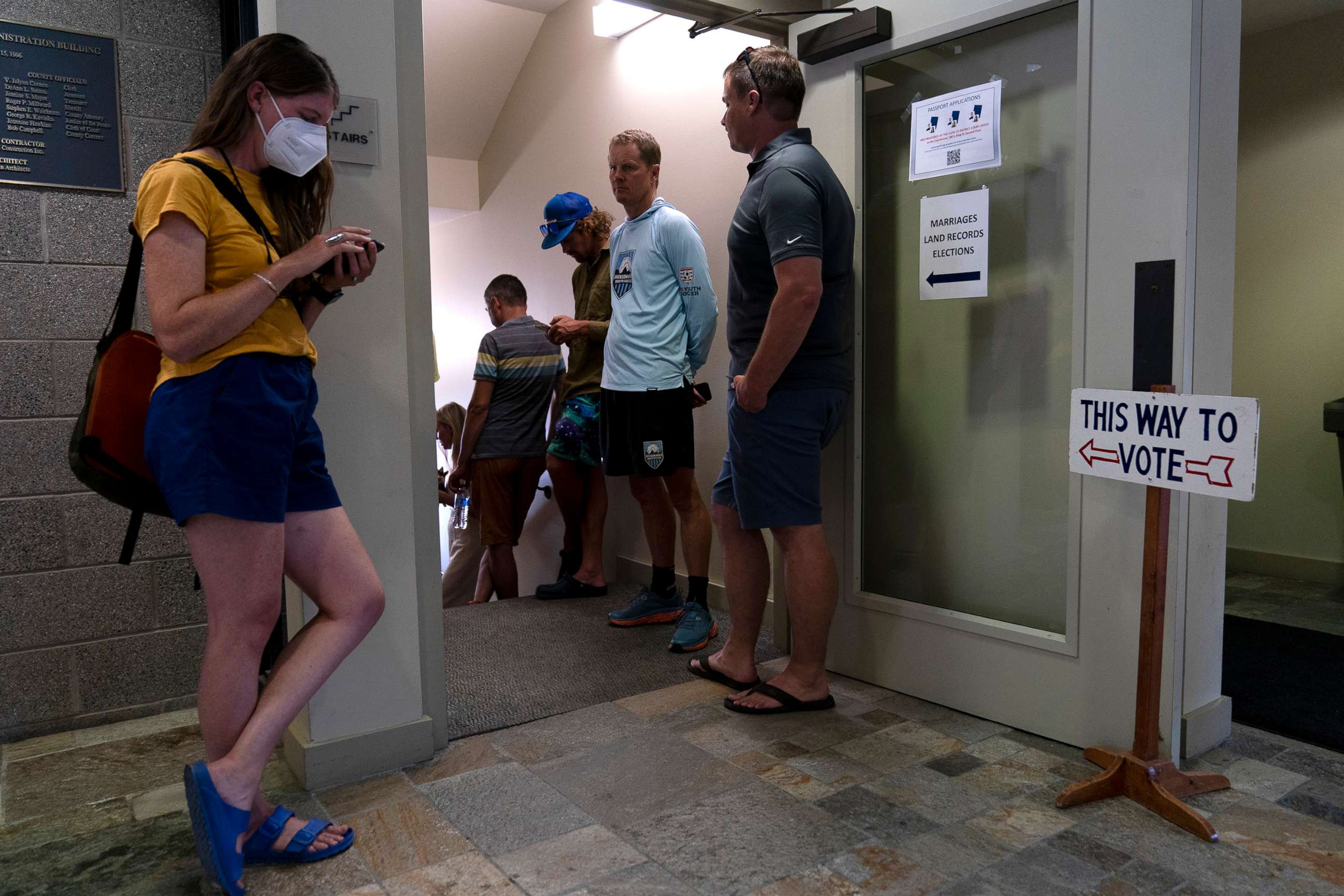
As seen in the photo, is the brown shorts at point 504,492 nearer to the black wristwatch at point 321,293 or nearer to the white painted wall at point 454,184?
the white painted wall at point 454,184

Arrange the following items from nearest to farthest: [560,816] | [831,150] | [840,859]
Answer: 1. [840,859]
2. [560,816]
3. [831,150]

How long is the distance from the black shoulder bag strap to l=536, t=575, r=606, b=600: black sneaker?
2327mm

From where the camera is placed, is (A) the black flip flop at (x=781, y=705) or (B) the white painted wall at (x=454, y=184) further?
(B) the white painted wall at (x=454, y=184)

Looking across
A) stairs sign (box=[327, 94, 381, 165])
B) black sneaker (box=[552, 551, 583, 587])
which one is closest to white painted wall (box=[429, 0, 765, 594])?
black sneaker (box=[552, 551, 583, 587])

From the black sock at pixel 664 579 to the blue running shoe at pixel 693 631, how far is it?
0.72 ft

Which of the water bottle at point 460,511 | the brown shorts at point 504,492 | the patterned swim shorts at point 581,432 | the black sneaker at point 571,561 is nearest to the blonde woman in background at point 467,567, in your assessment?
the water bottle at point 460,511

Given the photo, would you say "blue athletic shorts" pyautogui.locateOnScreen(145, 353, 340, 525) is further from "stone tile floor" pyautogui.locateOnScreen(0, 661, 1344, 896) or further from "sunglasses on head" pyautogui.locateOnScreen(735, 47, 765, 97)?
"sunglasses on head" pyautogui.locateOnScreen(735, 47, 765, 97)

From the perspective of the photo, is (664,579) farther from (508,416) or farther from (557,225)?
(557,225)

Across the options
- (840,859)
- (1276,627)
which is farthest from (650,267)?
(1276,627)

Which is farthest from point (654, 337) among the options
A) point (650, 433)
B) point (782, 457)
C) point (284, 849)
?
point (284, 849)

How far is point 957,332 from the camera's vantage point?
2.47 metres

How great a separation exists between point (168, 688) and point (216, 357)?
1.48 meters

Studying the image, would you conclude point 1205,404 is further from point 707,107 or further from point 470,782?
point 707,107

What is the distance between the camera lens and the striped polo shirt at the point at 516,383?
4055mm
